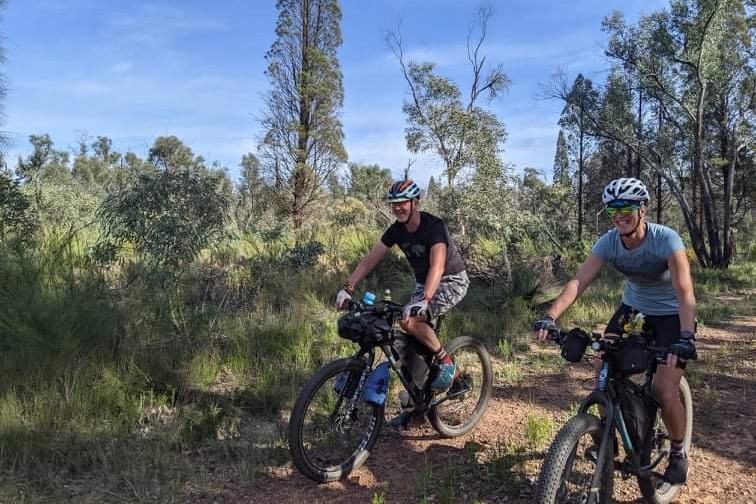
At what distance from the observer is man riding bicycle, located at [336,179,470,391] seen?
12.5 ft

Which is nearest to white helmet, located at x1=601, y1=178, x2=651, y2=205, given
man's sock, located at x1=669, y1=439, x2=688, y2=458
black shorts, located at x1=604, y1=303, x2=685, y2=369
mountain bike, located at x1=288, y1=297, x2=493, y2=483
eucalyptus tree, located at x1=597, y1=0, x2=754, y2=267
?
black shorts, located at x1=604, y1=303, x2=685, y2=369

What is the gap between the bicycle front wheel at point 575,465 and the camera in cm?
248

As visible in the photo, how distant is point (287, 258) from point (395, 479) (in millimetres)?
6221

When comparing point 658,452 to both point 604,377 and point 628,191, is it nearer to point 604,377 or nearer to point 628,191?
point 604,377

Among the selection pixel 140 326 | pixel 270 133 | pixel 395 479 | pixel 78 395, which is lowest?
pixel 395 479

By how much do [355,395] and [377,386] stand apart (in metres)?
0.16

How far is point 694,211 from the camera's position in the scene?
1869 centimetres

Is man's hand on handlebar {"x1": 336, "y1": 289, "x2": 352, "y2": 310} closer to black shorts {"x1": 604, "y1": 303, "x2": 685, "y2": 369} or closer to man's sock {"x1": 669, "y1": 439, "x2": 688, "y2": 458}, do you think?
black shorts {"x1": 604, "y1": 303, "x2": 685, "y2": 369}

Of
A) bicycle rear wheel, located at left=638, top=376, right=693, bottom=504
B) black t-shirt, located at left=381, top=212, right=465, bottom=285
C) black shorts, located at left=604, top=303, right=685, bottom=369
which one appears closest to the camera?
bicycle rear wheel, located at left=638, top=376, right=693, bottom=504

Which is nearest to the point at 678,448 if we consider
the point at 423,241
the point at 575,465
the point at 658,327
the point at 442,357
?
the point at 658,327

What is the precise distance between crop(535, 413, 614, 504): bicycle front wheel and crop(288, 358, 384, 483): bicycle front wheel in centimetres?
137

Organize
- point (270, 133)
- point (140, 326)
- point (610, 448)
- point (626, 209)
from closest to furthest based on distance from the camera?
1. point (610, 448)
2. point (626, 209)
3. point (140, 326)
4. point (270, 133)

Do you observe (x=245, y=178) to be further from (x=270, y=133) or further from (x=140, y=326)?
(x=140, y=326)

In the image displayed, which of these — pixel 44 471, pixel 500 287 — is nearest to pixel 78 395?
pixel 44 471
